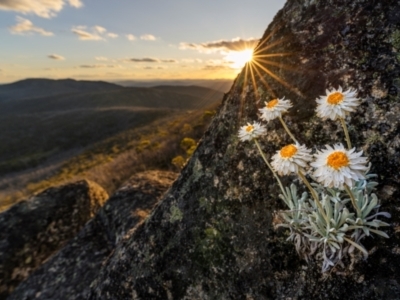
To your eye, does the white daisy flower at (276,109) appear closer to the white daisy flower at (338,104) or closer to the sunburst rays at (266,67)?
the white daisy flower at (338,104)

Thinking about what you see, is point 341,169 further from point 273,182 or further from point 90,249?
point 90,249

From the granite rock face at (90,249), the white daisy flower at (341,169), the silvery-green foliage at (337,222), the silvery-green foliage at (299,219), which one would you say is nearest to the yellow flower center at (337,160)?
the white daisy flower at (341,169)

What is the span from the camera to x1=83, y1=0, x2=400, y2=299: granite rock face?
2.49m

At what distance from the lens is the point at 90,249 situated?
6363 millimetres

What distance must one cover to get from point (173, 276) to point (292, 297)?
4.77 feet

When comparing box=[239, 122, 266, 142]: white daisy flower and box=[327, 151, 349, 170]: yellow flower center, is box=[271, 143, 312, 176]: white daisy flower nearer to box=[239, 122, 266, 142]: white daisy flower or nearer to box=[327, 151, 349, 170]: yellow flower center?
box=[327, 151, 349, 170]: yellow flower center

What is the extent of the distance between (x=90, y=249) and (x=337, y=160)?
5.86 metres

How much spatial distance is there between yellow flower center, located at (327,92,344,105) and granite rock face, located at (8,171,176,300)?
3.90m

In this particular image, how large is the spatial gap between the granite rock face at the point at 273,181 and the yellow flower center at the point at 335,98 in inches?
31.2

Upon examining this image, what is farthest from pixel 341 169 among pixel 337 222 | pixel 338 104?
pixel 337 222

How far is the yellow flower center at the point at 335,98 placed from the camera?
6.57ft

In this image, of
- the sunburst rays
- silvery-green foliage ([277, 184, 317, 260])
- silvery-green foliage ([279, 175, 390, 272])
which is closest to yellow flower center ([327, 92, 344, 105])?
silvery-green foliage ([279, 175, 390, 272])

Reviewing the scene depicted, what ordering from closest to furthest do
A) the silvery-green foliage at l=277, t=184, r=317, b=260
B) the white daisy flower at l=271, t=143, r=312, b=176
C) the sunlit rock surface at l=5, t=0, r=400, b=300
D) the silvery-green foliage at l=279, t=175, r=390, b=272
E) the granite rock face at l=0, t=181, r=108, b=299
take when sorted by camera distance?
the white daisy flower at l=271, t=143, r=312, b=176, the silvery-green foliage at l=279, t=175, r=390, b=272, the silvery-green foliage at l=277, t=184, r=317, b=260, the sunlit rock surface at l=5, t=0, r=400, b=300, the granite rock face at l=0, t=181, r=108, b=299

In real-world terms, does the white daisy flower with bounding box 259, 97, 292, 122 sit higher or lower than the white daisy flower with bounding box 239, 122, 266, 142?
higher
